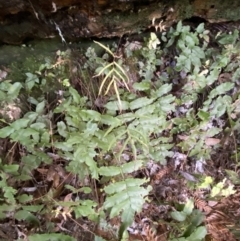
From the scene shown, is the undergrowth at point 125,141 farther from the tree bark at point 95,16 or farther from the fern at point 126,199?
the tree bark at point 95,16

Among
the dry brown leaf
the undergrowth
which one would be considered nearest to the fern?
the undergrowth

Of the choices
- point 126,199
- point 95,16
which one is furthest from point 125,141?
point 95,16

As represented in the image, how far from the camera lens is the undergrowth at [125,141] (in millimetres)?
2418

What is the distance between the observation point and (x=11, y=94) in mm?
2541

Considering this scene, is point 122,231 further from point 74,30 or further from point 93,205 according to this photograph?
point 74,30

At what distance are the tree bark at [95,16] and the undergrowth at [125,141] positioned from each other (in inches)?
5.3

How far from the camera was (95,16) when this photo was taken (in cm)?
260

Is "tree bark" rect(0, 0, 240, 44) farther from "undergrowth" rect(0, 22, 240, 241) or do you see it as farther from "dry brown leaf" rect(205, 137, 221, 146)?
"dry brown leaf" rect(205, 137, 221, 146)

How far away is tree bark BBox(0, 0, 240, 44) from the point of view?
8.09 feet

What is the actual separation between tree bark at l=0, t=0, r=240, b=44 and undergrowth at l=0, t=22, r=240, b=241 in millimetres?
135

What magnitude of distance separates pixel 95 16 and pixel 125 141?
35.8 inches

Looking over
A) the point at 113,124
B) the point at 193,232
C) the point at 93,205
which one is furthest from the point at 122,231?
the point at 113,124

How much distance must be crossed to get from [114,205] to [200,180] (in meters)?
0.83

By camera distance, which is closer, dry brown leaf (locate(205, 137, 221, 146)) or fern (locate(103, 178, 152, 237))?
fern (locate(103, 178, 152, 237))
